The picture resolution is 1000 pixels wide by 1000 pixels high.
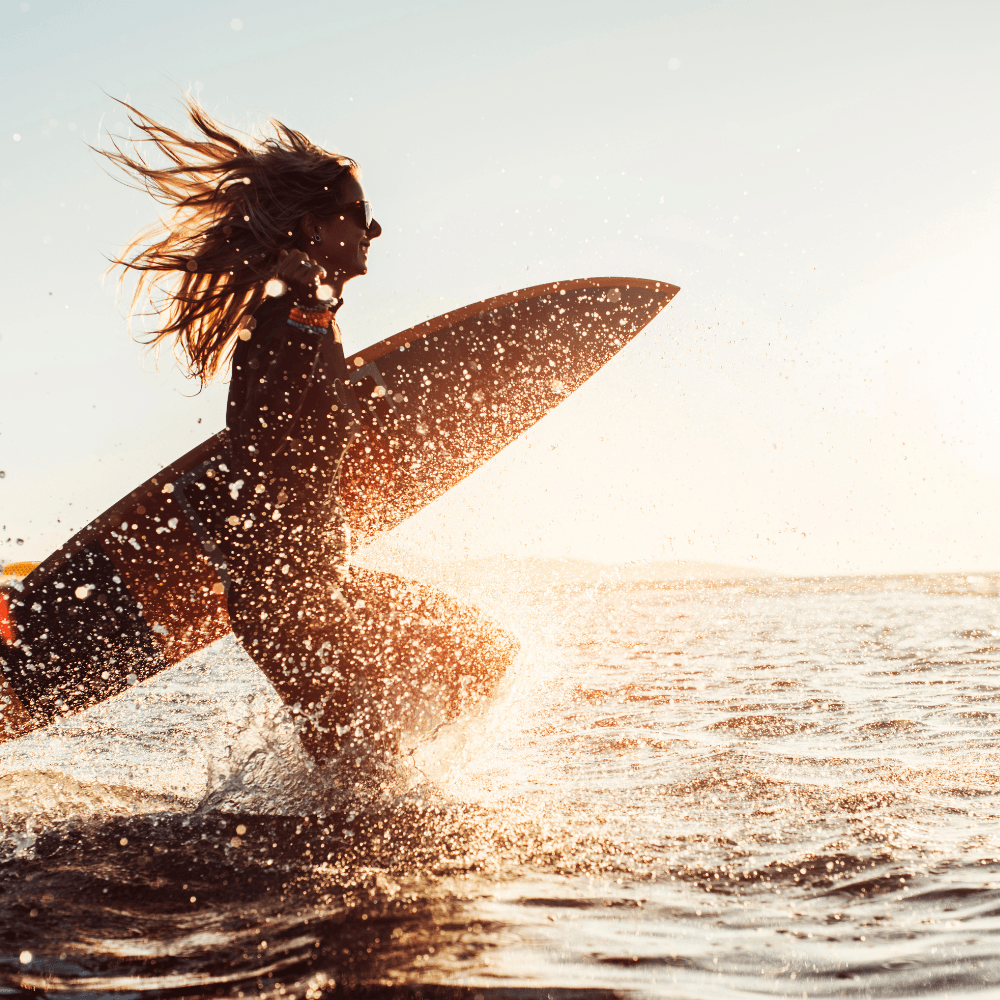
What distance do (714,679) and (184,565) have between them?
4.02 m

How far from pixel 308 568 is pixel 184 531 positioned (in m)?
1.25

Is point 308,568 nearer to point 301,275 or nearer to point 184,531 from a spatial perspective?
point 301,275

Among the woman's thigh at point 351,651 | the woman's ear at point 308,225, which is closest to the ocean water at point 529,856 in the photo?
the woman's thigh at point 351,651

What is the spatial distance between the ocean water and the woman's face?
163 cm

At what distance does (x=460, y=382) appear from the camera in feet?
14.9

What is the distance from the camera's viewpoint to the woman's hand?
2824 mm

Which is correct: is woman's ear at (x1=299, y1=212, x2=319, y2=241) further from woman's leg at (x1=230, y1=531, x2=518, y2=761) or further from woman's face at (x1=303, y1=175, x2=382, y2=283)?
woman's leg at (x1=230, y1=531, x2=518, y2=761)

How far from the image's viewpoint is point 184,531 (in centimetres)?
371

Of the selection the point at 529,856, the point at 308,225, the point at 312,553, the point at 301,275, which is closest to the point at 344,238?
the point at 308,225

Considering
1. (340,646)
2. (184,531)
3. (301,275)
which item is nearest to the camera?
(340,646)

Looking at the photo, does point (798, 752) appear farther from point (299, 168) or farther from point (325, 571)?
point (299, 168)

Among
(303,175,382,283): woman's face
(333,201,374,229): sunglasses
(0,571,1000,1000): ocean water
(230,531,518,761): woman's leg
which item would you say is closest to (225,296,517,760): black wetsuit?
(230,531,518,761): woman's leg

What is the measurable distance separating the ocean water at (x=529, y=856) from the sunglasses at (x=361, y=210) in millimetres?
1793

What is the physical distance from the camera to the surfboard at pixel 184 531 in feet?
12.3
